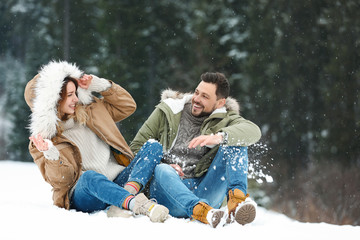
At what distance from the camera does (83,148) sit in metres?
3.58

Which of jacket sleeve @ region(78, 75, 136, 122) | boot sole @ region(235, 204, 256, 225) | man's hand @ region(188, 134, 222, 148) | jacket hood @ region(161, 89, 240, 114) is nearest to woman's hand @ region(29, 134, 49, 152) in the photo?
jacket sleeve @ region(78, 75, 136, 122)

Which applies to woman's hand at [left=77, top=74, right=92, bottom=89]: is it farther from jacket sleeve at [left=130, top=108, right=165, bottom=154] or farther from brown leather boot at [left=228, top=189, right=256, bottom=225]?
brown leather boot at [left=228, top=189, right=256, bottom=225]

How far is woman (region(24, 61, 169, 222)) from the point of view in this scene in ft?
10.5

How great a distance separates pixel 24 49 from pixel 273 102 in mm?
10439

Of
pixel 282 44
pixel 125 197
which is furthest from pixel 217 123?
pixel 282 44

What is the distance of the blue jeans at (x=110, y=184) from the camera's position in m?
3.19

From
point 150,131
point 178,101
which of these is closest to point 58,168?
point 150,131

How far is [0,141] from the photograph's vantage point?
2078cm

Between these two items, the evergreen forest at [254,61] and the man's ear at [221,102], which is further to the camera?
the evergreen forest at [254,61]

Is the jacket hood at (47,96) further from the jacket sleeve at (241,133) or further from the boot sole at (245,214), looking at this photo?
the boot sole at (245,214)

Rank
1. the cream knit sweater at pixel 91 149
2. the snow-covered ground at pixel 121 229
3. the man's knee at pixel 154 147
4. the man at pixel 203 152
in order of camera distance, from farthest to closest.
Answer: the cream knit sweater at pixel 91 149, the man's knee at pixel 154 147, the man at pixel 203 152, the snow-covered ground at pixel 121 229

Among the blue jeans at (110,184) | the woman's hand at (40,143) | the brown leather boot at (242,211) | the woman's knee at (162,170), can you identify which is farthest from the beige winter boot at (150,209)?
the woman's hand at (40,143)

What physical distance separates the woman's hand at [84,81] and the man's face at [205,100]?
2.60ft

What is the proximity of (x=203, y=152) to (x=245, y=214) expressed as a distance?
0.84 meters
